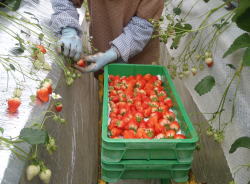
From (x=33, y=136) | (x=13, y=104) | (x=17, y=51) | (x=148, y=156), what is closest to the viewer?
(x=33, y=136)

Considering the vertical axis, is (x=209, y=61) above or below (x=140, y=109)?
above

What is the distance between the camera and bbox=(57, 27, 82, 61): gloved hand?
3.99 ft

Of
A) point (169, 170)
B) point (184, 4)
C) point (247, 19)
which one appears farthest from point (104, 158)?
point (184, 4)

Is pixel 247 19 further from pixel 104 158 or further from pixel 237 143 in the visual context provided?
pixel 104 158

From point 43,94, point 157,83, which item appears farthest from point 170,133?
point 43,94

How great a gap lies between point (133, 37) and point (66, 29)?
1.20ft

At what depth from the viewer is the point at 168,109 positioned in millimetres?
1341

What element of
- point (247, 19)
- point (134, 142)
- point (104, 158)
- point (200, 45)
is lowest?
point (104, 158)

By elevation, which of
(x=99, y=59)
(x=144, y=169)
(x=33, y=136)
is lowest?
(x=144, y=169)

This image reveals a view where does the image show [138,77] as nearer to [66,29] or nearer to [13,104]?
[66,29]

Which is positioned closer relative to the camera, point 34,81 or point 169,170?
point 34,81

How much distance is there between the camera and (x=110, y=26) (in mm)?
1702

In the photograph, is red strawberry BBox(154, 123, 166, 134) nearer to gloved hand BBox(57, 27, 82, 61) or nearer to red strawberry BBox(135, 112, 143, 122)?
red strawberry BBox(135, 112, 143, 122)

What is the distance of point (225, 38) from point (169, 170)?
567 millimetres
